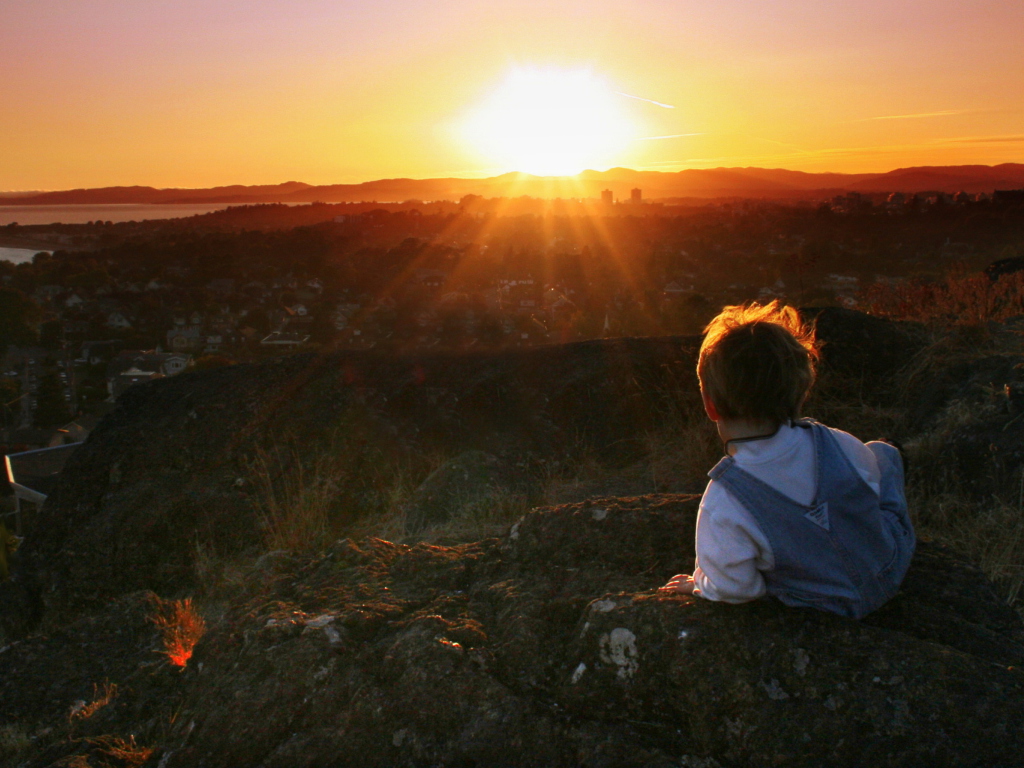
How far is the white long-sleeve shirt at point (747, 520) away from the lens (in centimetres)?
155

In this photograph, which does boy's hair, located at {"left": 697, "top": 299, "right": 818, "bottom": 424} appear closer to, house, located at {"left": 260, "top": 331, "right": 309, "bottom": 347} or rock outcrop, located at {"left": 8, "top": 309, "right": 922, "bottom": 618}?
rock outcrop, located at {"left": 8, "top": 309, "right": 922, "bottom": 618}

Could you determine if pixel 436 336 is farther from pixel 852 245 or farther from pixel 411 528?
pixel 852 245

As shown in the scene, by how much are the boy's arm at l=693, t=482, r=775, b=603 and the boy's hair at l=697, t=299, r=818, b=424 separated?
231mm

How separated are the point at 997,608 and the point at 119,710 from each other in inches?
100

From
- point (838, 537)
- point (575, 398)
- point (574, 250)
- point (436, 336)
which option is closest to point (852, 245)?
point (574, 250)

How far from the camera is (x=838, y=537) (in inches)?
62.4

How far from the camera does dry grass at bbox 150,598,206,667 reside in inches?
103

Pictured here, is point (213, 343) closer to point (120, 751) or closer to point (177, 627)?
point (177, 627)

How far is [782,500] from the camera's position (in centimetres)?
157

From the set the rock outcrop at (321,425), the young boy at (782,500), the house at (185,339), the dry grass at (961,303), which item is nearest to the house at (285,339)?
the house at (185,339)

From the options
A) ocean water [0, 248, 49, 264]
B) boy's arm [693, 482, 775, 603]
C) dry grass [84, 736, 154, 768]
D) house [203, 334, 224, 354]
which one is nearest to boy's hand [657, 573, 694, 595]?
boy's arm [693, 482, 775, 603]

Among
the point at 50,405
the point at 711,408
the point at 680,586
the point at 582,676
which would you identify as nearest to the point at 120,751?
the point at 582,676

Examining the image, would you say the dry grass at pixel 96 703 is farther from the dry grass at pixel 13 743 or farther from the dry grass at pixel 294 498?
the dry grass at pixel 294 498

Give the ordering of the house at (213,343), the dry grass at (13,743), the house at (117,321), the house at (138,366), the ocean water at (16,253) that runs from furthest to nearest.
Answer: the ocean water at (16,253) → the house at (117,321) → the house at (213,343) → the house at (138,366) → the dry grass at (13,743)
